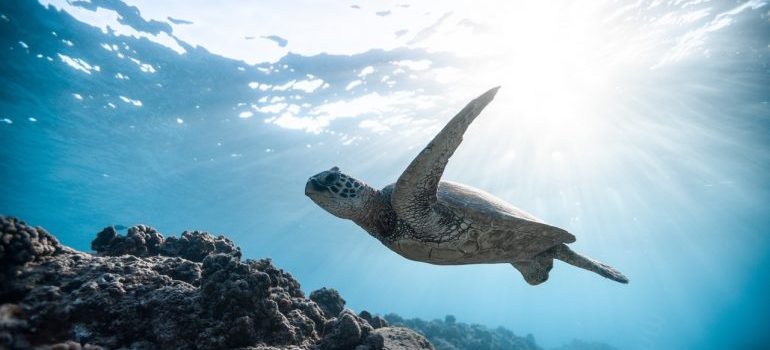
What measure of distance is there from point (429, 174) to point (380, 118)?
13771 mm

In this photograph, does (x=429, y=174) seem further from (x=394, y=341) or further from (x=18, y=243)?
(x=18, y=243)

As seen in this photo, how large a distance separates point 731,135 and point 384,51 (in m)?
20.1

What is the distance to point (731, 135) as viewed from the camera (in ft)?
59.1

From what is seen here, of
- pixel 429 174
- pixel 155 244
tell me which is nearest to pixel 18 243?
pixel 155 244

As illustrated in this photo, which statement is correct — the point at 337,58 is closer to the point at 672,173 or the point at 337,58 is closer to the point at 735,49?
the point at 735,49

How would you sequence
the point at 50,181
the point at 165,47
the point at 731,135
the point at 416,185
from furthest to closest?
1. the point at 50,181
2. the point at 731,135
3. the point at 165,47
4. the point at 416,185

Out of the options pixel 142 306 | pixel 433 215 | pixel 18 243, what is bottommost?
pixel 142 306

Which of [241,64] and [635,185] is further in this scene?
[635,185]

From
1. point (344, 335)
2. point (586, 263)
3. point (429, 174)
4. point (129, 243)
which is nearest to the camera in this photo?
point (344, 335)

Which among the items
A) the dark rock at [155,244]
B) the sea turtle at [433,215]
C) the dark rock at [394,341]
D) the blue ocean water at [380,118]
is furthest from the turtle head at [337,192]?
the blue ocean water at [380,118]

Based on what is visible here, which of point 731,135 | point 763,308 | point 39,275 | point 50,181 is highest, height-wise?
point 50,181

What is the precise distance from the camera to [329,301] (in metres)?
4.97

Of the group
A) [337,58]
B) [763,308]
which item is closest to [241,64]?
[337,58]

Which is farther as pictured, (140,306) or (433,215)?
(433,215)
